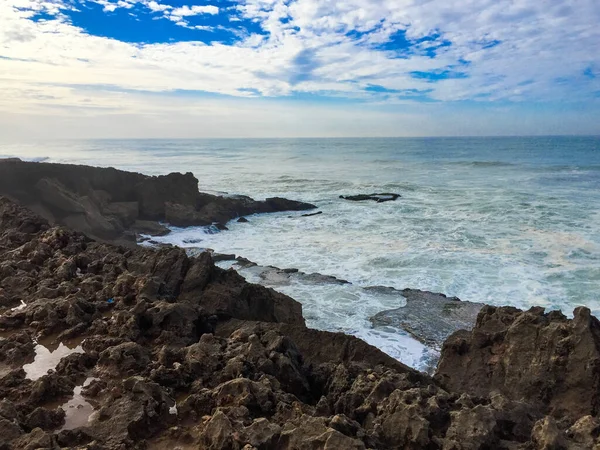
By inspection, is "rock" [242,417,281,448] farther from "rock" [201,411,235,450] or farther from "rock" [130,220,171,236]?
"rock" [130,220,171,236]

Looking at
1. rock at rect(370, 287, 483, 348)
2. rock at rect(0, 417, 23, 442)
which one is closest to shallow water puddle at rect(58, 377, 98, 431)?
rock at rect(0, 417, 23, 442)

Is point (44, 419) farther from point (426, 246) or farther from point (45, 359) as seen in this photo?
point (426, 246)

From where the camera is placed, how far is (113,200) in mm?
25625

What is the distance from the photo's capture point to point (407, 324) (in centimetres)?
1197

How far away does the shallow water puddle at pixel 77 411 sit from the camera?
507 cm

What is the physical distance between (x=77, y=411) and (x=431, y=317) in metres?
9.19

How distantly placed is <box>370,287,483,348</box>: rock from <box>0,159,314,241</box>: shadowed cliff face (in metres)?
12.4

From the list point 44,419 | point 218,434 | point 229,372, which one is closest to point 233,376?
point 229,372

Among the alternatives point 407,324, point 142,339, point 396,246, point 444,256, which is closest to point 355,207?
point 396,246

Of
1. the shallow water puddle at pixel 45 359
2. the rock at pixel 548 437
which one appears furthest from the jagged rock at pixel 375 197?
the rock at pixel 548 437

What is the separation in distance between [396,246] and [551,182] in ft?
96.1

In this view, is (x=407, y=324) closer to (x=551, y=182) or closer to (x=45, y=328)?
(x=45, y=328)

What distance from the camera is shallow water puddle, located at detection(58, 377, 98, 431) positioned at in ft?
16.6

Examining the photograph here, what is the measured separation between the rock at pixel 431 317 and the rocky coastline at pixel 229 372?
2.92 m
